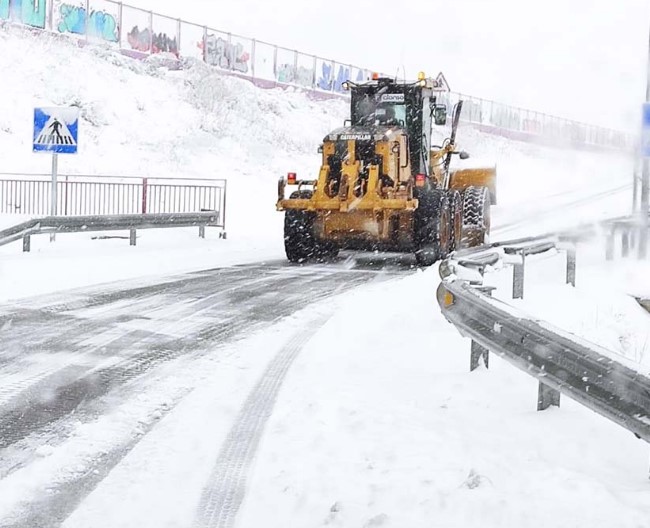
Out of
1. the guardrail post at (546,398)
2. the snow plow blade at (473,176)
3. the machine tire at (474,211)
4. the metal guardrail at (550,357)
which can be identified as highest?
the snow plow blade at (473,176)

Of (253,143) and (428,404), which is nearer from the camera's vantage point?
(428,404)

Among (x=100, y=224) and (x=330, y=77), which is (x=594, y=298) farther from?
(x=330, y=77)

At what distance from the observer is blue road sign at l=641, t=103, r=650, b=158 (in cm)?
1496

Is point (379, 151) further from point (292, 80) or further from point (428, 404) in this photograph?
point (292, 80)

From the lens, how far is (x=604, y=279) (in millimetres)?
13773

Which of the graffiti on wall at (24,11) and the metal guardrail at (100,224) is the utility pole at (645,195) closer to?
the metal guardrail at (100,224)

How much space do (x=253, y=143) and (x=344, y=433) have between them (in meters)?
30.2

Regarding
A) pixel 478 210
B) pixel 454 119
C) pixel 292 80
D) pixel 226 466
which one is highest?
pixel 292 80

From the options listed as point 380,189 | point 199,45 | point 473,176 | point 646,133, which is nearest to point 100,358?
point 380,189

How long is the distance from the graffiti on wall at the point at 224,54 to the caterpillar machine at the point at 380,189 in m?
24.6

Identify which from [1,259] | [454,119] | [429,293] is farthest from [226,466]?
[454,119]

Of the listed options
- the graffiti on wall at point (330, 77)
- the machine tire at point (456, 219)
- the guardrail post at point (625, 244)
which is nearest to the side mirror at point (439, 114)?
the machine tire at point (456, 219)

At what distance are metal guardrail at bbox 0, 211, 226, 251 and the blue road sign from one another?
8.60 meters

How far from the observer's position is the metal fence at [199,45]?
32.7 m
